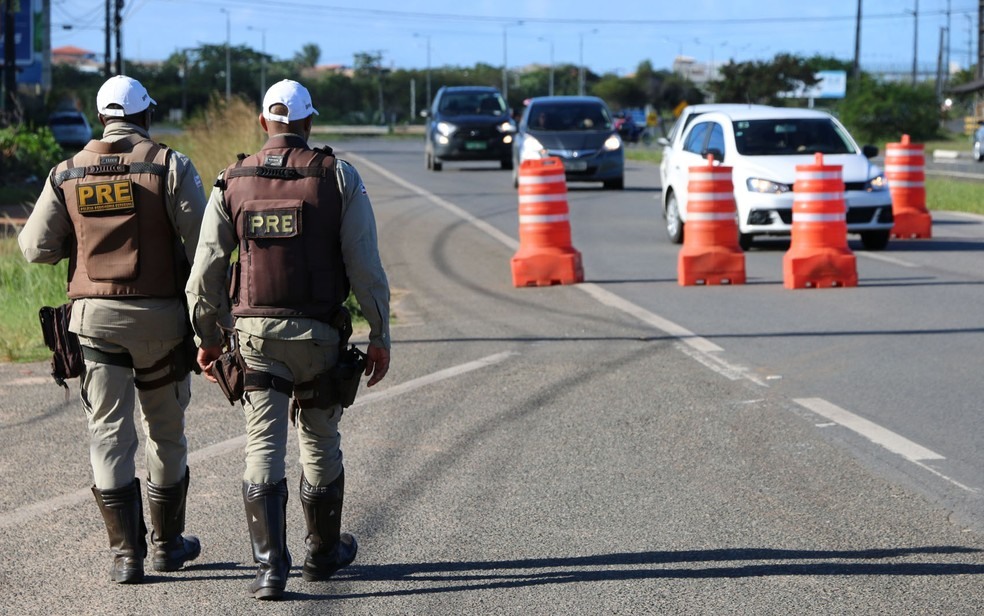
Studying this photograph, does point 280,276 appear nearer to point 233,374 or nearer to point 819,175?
point 233,374

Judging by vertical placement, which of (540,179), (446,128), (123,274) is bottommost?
(123,274)

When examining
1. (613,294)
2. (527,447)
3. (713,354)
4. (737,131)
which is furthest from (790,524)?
(737,131)

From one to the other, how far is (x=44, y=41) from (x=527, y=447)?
71.0m

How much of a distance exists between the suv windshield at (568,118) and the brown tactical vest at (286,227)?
23.9 m

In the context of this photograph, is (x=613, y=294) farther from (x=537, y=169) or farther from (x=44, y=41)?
(x=44, y=41)

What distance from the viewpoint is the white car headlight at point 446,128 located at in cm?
3478

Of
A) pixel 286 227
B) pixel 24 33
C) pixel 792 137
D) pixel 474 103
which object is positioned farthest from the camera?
pixel 24 33

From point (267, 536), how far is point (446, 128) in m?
30.3

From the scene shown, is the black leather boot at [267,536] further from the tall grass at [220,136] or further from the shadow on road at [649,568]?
the tall grass at [220,136]

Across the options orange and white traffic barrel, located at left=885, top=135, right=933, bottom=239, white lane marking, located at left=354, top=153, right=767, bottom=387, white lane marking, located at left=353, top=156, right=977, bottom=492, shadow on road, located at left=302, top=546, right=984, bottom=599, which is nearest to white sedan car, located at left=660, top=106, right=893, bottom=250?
white lane marking, located at left=353, top=156, right=977, bottom=492

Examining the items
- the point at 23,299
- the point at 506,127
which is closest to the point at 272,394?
the point at 23,299

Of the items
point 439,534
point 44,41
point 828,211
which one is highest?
point 44,41

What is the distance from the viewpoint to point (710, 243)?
1379 cm

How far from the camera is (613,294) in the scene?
43.0 feet
